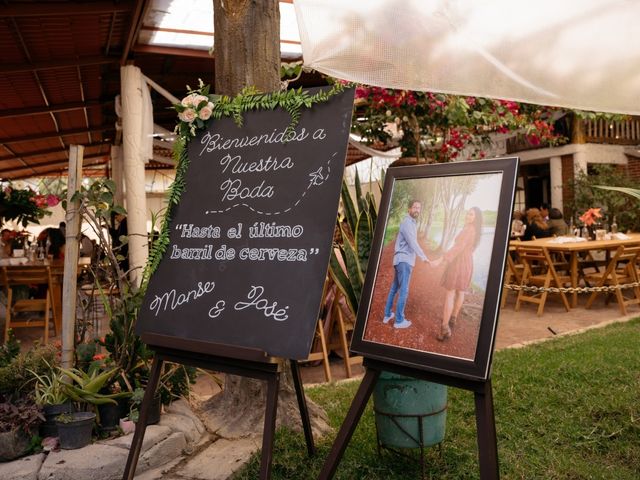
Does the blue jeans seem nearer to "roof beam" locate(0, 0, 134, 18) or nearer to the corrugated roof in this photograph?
the corrugated roof

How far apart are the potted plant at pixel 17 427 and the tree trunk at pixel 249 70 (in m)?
0.82

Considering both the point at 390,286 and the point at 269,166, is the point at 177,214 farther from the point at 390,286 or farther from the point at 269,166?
the point at 390,286

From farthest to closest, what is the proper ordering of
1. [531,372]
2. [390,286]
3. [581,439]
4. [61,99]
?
[61,99] < [531,372] < [581,439] < [390,286]

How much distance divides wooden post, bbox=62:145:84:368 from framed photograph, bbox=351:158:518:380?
1462 mm

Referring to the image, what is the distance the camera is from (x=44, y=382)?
2.73 meters

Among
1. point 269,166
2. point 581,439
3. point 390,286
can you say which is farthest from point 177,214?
point 581,439

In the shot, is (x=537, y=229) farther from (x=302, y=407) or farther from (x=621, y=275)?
(x=302, y=407)

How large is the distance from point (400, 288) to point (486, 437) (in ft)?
1.80

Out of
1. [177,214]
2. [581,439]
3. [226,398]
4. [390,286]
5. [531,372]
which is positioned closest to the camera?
[390,286]

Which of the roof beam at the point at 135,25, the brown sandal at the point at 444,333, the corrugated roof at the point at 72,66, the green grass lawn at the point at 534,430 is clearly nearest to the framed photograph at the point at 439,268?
the brown sandal at the point at 444,333

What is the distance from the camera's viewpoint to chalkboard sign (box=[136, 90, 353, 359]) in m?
1.90

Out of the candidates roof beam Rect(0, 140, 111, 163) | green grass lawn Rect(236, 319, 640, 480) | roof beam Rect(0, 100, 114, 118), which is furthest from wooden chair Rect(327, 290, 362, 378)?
roof beam Rect(0, 140, 111, 163)

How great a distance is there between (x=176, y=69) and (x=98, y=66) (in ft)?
3.26

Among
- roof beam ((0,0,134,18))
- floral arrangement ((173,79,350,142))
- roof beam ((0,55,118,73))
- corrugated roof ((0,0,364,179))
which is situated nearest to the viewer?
floral arrangement ((173,79,350,142))
